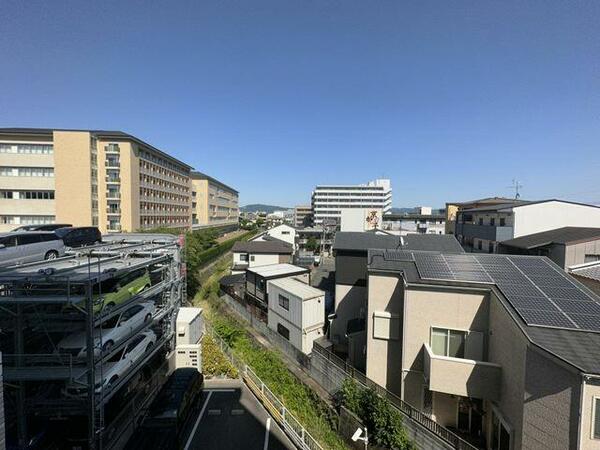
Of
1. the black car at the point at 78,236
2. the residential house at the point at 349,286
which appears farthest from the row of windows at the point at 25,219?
the residential house at the point at 349,286

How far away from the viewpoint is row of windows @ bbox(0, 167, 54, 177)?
30953 millimetres

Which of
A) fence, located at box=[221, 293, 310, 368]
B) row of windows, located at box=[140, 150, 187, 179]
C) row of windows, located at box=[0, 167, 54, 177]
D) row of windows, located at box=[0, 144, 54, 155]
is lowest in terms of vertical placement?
fence, located at box=[221, 293, 310, 368]

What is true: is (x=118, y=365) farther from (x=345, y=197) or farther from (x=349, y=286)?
(x=345, y=197)

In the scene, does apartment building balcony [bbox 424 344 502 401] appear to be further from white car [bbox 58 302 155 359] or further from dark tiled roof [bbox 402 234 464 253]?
white car [bbox 58 302 155 359]

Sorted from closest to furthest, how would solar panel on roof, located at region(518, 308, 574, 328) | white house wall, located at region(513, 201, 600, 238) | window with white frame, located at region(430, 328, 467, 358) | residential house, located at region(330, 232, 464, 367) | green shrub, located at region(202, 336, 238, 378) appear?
solar panel on roof, located at region(518, 308, 574, 328)
window with white frame, located at region(430, 328, 467, 358)
green shrub, located at region(202, 336, 238, 378)
residential house, located at region(330, 232, 464, 367)
white house wall, located at region(513, 201, 600, 238)

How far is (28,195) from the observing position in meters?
31.9

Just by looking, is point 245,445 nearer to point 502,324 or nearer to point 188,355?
point 188,355

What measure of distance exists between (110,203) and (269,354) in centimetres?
3191

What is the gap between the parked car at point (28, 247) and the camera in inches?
402

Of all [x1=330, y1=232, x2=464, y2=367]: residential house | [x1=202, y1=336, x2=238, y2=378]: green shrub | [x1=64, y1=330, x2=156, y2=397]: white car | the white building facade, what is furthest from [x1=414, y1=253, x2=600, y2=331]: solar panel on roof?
[x1=64, y1=330, x2=156, y2=397]: white car

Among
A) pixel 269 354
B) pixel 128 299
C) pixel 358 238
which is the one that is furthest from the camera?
pixel 358 238

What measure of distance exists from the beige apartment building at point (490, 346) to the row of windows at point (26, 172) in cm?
3918

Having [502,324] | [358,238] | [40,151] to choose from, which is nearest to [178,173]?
[40,151]

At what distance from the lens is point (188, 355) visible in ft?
44.6
